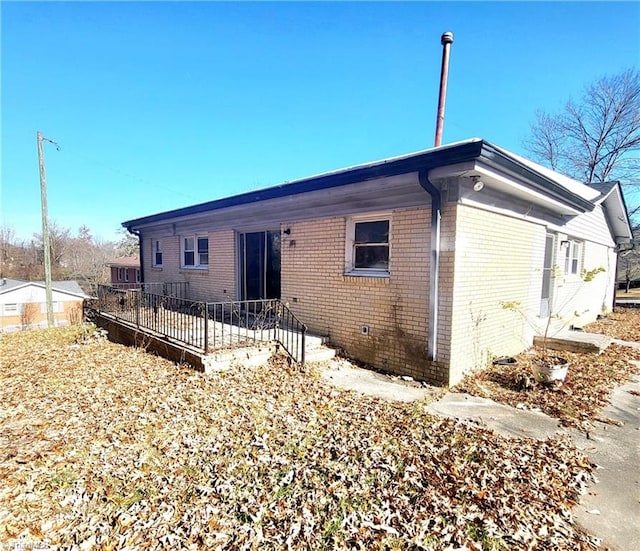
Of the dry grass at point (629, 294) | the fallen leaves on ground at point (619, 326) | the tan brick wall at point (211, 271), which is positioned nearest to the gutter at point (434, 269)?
the tan brick wall at point (211, 271)

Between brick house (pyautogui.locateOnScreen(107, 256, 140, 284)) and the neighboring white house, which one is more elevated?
brick house (pyautogui.locateOnScreen(107, 256, 140, 284))

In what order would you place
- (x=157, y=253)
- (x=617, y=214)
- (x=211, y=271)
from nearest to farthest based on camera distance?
1. (x=211, y=271)
2. (x=617, y=214)
3. (x=157, y=253)

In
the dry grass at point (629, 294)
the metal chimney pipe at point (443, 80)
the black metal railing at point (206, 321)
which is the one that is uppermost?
the metal chimney pipe at point (443, 80)

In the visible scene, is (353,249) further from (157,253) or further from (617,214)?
(617,214)

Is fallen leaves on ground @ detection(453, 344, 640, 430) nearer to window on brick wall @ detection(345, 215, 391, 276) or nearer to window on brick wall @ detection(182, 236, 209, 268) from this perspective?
window on brick wall @ detection(345, 215, 391, 276)

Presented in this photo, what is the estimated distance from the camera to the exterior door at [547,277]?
28.2 ft

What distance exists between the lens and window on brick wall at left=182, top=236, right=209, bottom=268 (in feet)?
36.0

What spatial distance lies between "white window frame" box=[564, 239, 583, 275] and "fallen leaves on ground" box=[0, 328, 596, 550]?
338 inches

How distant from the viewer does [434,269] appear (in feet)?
17.5

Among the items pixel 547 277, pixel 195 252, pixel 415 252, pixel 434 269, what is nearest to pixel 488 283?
pixel 434 269

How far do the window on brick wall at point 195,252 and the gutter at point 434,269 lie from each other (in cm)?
→ 768

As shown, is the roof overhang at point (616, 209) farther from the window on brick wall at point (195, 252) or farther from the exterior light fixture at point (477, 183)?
the window on brick wall at point (195, 252)

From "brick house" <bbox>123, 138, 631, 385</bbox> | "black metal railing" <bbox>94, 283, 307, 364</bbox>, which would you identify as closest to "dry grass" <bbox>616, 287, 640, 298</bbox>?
"brick house" <bbox>123, 138, 631, 385</bbox>

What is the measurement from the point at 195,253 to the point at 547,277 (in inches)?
425
